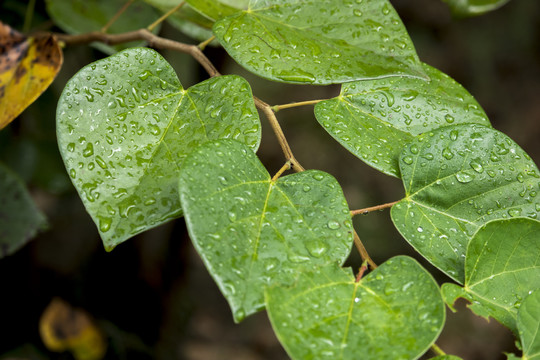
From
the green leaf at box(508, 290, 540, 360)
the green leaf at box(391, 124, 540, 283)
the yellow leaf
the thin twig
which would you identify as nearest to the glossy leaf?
the thin twig

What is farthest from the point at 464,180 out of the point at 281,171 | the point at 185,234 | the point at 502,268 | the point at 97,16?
the point at 185,234

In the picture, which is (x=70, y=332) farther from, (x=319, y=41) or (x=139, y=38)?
(x=319, y=41)

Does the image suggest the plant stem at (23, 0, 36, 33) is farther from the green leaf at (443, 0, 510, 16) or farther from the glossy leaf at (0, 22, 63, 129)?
the green leaf at (443, 0, 510, 16)

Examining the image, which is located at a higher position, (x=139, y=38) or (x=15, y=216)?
(x=139, y=38)

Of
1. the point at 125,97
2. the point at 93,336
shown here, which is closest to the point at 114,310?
the point at 93,336

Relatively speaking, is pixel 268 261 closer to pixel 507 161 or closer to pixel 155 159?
pixel 155 159
